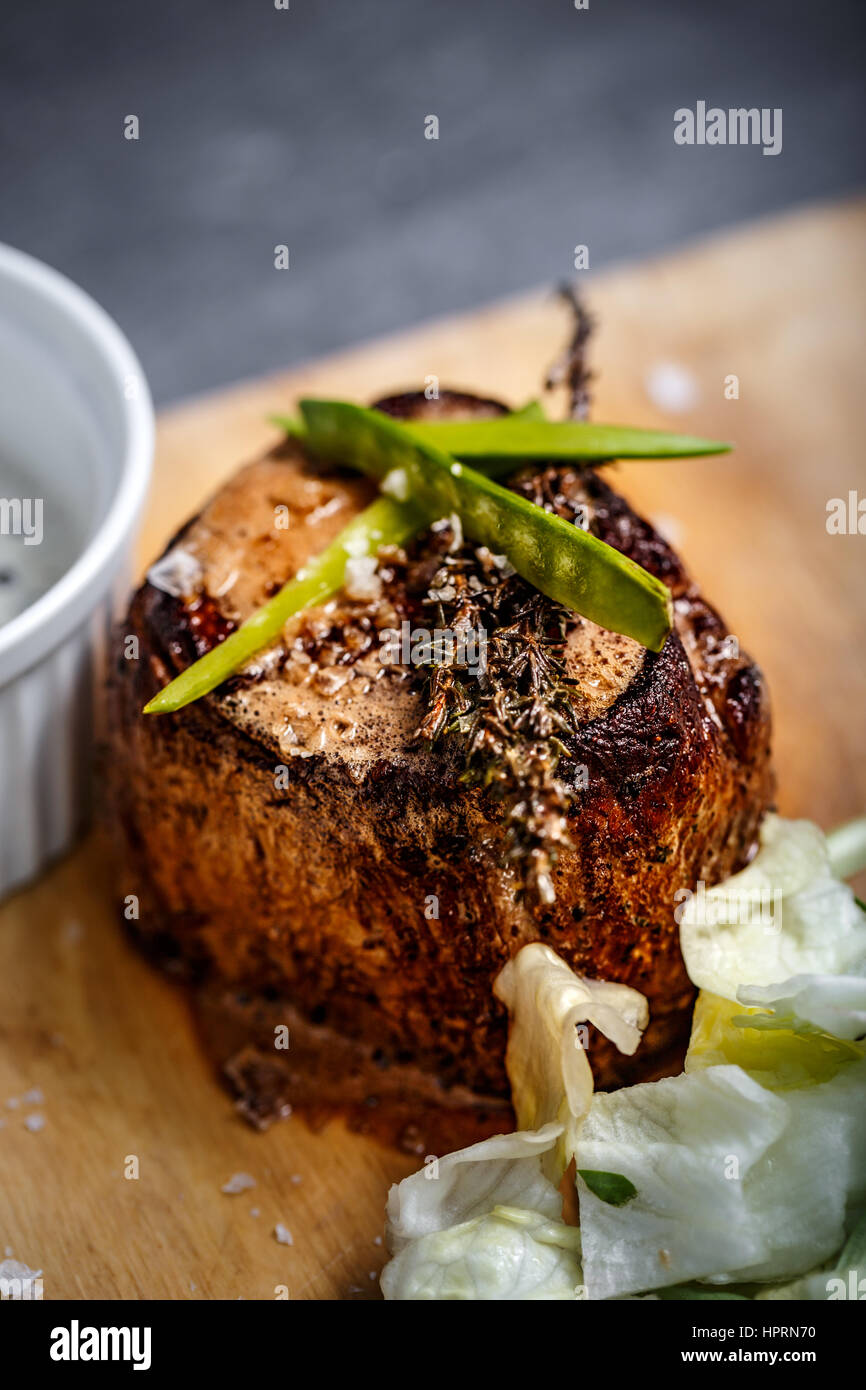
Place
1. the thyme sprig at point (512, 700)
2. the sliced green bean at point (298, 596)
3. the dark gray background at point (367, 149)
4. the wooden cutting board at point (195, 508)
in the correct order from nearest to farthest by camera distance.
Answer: the thyme sprig at point (512, 700) < the sliced green bean at point (298, 596) < the wooden cutting board at point (195, 508) < the dark gray background at point (367, 149)

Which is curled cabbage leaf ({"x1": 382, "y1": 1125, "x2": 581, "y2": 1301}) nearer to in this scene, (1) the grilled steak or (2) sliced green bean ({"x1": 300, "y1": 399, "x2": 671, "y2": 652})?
(1) the grilled steak

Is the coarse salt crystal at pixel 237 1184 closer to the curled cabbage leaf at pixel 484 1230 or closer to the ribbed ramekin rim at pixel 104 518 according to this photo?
the curled cabbage leaf at pixel 484 1230

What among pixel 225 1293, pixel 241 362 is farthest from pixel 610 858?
pixel 241 362

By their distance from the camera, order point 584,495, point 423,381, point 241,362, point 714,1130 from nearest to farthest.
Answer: point 714,1130
point 584,495
point 423,381
point 241,362

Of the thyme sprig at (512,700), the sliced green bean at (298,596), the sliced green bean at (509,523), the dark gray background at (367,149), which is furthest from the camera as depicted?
the dark gray background at (367,149)

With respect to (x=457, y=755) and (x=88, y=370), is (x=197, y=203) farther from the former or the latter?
(x=457, y=755)

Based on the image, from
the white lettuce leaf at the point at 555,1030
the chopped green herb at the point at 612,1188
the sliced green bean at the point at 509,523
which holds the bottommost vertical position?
the chopped green herb at the point at 612,1188

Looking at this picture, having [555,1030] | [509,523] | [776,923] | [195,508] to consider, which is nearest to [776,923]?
[776,923]

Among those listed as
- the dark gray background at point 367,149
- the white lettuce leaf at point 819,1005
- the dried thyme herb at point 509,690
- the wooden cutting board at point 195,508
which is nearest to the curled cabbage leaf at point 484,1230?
the wooden cutting board at point 195,508
